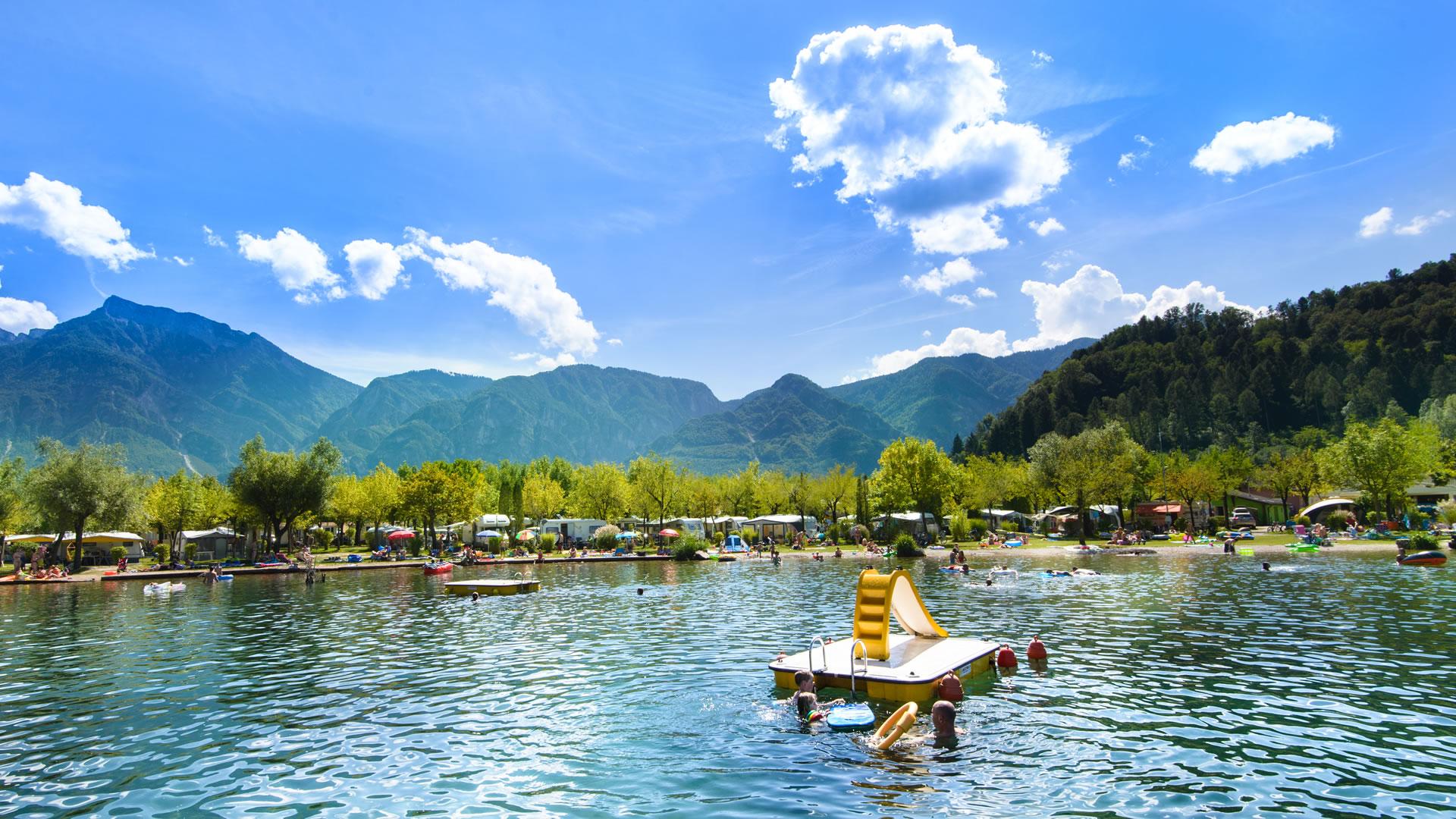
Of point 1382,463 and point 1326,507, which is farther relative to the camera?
point 1326,507

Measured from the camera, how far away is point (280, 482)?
2709 inches

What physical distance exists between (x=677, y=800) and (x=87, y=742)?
1133cm

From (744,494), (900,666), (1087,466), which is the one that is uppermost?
(1087,466)

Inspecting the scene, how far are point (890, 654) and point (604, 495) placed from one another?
82.4 meters

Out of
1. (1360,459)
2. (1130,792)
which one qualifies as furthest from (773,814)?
(1360,459)

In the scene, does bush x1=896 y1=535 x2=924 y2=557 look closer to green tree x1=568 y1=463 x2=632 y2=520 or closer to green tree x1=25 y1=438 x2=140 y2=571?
green tree x1=568 y1=463 x2=632 y2=520

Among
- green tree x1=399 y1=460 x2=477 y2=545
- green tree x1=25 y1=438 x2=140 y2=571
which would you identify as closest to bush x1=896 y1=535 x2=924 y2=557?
green tree x1=399 y1=460 x2=477 y2=545

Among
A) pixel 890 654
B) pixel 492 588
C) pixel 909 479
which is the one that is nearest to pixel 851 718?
pixel 890 654

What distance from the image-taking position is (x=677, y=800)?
10.3 meters

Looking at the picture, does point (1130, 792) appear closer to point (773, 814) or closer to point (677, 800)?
point (773, 814)

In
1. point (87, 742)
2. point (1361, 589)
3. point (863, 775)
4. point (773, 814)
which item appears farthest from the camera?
point (1361, 589)

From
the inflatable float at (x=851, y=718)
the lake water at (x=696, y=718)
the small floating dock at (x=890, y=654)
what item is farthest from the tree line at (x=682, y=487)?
the inflatable float at (x=851, y=718)

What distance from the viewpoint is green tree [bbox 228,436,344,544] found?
68.2m

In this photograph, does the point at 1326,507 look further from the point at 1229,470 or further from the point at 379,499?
the point at 379,499
